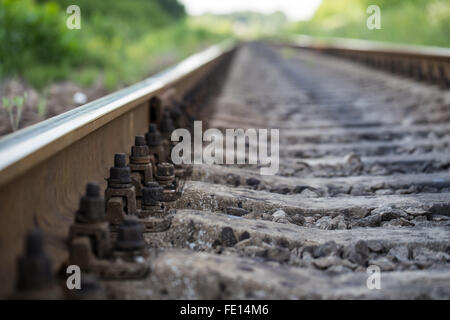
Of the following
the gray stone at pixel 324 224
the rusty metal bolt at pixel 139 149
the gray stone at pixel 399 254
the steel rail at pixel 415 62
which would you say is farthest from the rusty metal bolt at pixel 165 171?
the steel rail at pixel 415 62

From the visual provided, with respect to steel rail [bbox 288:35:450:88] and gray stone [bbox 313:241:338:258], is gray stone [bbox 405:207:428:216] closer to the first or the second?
gray stone [bbox 313:241:338:258]

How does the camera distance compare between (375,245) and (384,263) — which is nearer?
(384,263)

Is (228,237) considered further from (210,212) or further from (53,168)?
(53,168)

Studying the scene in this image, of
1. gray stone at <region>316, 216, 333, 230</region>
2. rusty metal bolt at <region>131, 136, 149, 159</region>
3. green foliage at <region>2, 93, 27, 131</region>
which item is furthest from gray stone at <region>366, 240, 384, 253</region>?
green foliage at <region>2, 93, 27, 131</region>

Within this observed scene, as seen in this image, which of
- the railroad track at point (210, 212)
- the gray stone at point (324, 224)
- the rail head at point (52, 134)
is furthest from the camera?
the gray stone at point (324, 224)

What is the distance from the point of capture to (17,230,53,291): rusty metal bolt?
62.2 inches

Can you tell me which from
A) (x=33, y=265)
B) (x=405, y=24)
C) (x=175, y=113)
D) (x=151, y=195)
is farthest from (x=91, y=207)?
(x=405, y=24)

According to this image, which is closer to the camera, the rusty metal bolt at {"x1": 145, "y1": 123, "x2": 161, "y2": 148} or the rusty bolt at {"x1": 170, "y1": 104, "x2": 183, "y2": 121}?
the rusty metal bolt at {"x1": 145, "y1": 123, "x2": 161, "y2": 148}

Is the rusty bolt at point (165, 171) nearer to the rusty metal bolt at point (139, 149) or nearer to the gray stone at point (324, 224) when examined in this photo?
the rusty metal bolt at point (139, 149)

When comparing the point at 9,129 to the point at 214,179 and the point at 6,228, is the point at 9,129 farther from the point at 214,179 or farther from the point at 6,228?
the point at 6,228

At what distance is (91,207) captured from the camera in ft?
6.59

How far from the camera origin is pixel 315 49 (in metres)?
24.0

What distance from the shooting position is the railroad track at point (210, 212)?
1981 mm

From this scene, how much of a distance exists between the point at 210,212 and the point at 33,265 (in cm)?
127
